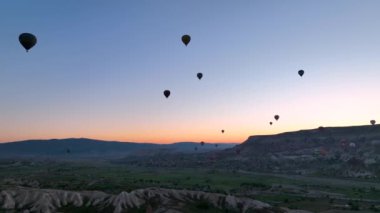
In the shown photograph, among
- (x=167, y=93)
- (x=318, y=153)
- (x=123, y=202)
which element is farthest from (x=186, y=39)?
(x=318, y=153)

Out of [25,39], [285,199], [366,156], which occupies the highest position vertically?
[25,39]

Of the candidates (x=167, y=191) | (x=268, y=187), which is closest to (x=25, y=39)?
(x=167, y=191)

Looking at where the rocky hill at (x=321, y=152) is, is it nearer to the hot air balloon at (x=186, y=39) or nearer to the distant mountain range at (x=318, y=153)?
the distant mountain range at (x=318, y=153)

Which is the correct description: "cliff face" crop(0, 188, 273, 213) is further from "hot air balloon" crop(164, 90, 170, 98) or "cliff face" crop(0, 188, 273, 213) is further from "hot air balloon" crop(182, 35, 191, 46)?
"hot air balloon" crop(164, 90, 170, 98)

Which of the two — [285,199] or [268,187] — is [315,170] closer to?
[268,187]

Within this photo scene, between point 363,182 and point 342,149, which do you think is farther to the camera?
point 342,149

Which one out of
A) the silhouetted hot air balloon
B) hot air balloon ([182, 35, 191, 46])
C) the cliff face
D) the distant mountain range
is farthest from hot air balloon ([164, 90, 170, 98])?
the distant mountain range

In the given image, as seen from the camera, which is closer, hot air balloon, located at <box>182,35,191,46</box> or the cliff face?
the cliff face

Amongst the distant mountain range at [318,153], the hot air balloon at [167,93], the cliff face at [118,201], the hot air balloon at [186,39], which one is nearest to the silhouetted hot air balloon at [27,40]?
the cliff face at [118,201]
